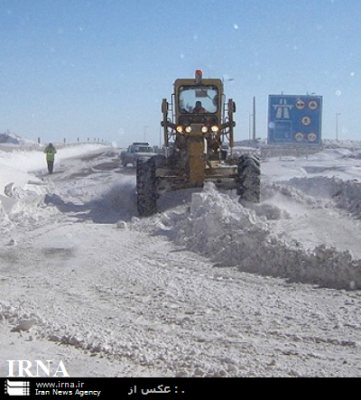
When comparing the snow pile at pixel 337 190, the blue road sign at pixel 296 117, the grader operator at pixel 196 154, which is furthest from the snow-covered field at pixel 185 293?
the blue road sign at pixel 296 117

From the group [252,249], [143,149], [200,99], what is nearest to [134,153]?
[143,149]

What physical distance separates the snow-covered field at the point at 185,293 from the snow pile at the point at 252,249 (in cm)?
2

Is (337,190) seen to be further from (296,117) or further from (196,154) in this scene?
(296,117)

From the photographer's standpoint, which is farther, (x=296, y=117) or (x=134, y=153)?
(x=134, y=153)

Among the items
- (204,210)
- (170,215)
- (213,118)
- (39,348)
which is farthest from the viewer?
(213,118)

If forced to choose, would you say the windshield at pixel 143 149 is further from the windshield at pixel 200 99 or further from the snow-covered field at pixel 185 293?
the snow-covered field at pixel 185 293

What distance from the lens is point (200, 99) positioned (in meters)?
14.5

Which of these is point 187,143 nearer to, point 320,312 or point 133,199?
point 133,199

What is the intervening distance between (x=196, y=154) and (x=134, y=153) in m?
20.7

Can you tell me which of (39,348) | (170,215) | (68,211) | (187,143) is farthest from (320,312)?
(68,211)

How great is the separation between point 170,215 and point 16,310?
249 inches

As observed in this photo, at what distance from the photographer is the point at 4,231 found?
1106 centimetres

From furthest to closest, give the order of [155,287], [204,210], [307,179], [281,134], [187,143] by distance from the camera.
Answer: [281,134] → [307,179] → [187,143] → [204,210] → [155,287]

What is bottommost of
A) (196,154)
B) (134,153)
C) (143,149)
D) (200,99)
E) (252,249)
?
(252,249)
